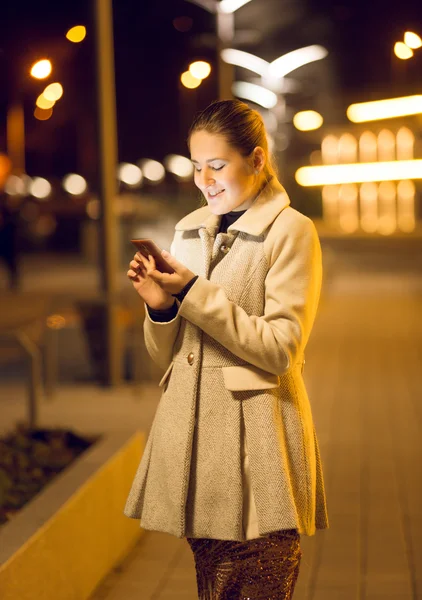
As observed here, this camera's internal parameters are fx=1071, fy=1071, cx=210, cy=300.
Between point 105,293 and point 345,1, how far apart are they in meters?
3.75

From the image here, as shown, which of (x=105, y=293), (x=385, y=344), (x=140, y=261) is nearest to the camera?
(x=140, y=261)

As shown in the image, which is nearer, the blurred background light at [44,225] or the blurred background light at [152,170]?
the blurred background light at [44,225]

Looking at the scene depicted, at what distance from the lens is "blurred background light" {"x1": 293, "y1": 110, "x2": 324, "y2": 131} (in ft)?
105

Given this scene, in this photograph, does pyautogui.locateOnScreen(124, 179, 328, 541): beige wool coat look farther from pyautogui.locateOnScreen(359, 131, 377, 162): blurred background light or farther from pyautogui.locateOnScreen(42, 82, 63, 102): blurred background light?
pyautogui.locateOnScreen(359, 131, 377, 162): blurred background light

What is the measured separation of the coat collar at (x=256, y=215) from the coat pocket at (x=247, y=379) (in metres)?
0.38

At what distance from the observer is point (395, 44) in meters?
4.55

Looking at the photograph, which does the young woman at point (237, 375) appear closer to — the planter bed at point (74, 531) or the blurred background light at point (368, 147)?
the planter bed at point (74, 531)

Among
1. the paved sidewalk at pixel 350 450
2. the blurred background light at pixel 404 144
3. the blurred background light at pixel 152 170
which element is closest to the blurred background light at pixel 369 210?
the blurred background light at pixel 404 144

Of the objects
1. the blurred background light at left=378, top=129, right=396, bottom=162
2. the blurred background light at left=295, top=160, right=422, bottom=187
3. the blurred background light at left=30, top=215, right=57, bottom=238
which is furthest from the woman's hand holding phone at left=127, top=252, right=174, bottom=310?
the blurred background light at left=30, top=215, right=57, bottom=238

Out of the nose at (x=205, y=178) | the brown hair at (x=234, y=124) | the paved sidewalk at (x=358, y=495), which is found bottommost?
the paved sidewalk at (x=358, y=495)

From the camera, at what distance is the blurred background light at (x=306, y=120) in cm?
3203

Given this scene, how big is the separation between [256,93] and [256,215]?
82.0 feet

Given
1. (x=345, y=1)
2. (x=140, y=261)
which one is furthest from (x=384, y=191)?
(x=140, y=261)

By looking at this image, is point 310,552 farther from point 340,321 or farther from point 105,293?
point 340,321
